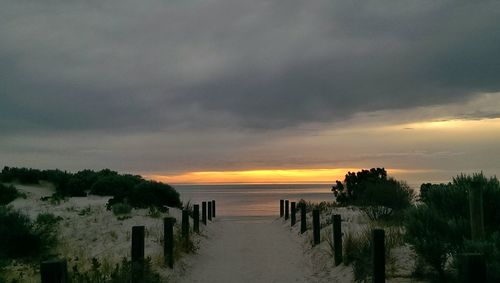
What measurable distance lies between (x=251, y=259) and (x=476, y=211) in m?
8.13

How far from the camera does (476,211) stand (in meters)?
8.61

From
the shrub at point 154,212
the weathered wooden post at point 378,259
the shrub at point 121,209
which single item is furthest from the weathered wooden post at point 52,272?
the shrub at point 121,209

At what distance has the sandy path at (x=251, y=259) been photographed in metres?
12.9

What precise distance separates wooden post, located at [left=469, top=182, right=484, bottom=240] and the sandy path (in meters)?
4.87

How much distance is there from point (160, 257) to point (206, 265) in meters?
1.72

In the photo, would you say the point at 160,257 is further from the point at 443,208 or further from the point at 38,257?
the point at 443,208

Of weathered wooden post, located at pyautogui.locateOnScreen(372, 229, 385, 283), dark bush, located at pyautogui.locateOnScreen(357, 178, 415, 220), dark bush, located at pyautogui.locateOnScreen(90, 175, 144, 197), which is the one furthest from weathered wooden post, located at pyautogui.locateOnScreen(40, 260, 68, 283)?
dark bush, located at pyautogui.locateOnScreen(90, 175, 144, 197)

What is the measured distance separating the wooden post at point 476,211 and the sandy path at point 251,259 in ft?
16.0

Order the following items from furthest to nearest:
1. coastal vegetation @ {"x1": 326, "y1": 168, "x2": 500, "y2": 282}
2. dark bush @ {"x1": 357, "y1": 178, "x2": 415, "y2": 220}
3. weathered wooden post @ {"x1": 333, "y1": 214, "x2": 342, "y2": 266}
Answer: dark bush @ {"x1": 357, "y1": 178, "x2": 415, "y2": 220}, weathered wooden post @ {"x1": 333, "y1": 214, "x2": 342, "y2": 266}, coastal vegetation @ {"x1": 326, "y1": 168, "x2": 500, "y2": 282}

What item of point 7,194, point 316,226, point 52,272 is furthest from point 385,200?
point 7,194

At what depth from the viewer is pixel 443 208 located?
1030cm

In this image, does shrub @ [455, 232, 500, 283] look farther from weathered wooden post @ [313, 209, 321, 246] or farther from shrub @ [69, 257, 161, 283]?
weathered wooden post @ [313, 209, 321, 246]

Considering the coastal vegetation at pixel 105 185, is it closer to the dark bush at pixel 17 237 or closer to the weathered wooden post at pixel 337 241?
the dark bush at pixel 17 237

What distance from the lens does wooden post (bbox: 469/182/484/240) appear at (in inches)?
336
